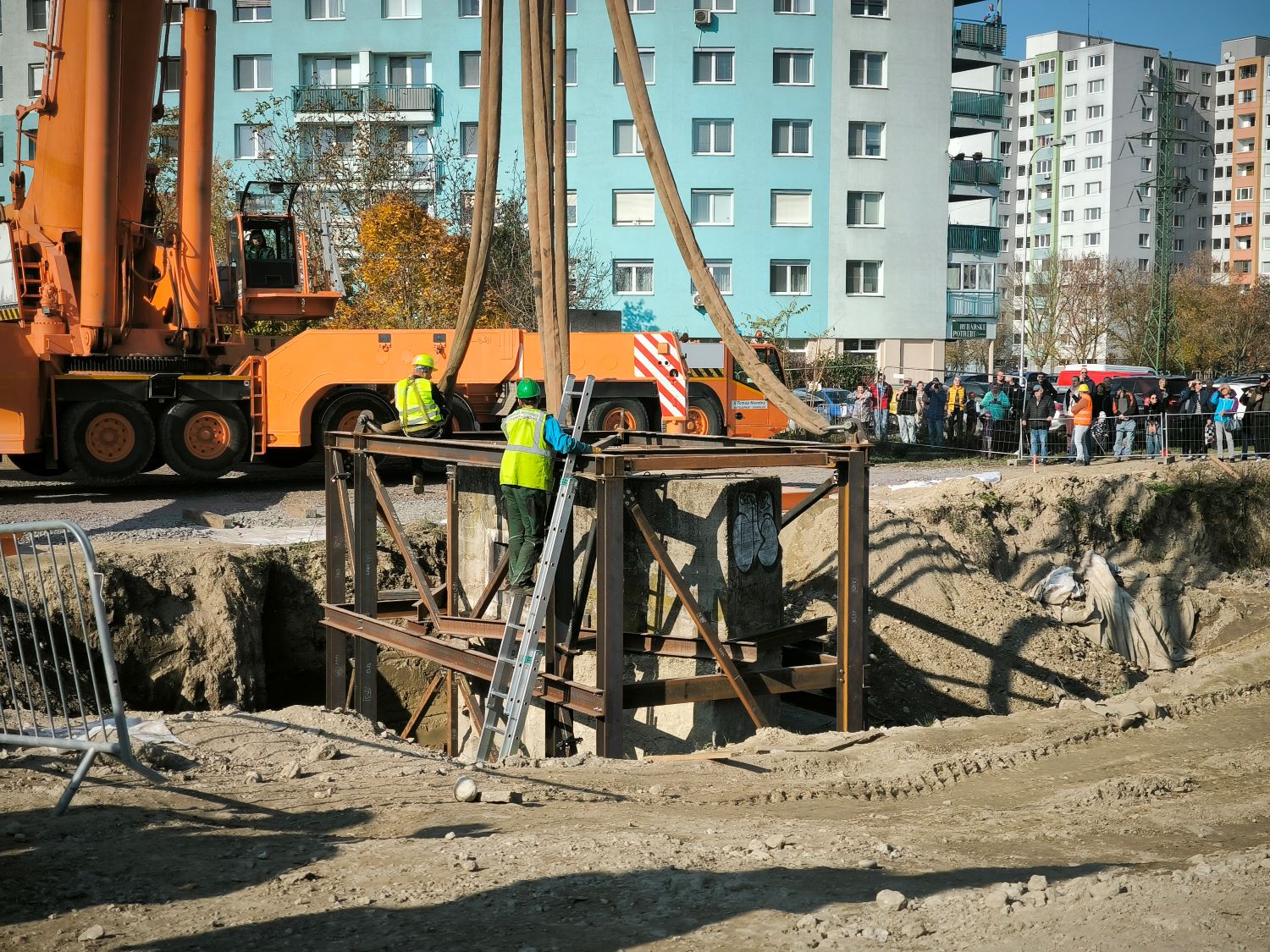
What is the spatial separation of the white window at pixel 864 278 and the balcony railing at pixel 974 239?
634 cm

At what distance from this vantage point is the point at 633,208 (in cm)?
4078

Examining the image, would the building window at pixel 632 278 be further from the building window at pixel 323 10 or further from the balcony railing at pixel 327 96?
the building window at pixel 323 10

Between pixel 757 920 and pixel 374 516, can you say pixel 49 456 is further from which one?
pixel 757 920

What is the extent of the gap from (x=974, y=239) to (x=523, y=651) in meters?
43.1

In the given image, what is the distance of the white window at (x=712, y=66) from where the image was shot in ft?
134

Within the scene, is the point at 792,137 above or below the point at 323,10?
below

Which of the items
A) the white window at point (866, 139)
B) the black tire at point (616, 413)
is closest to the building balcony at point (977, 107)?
the white window at point (866, 139)

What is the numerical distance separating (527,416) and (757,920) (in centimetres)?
474

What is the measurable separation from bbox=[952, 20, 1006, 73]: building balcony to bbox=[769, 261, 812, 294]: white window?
1524cm

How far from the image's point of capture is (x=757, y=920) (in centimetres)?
483

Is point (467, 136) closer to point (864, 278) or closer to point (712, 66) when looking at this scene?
point (712, 66)

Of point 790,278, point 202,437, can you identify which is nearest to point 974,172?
point 790,278

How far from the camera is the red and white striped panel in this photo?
765 inches

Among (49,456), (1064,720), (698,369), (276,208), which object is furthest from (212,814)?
(276,208)
